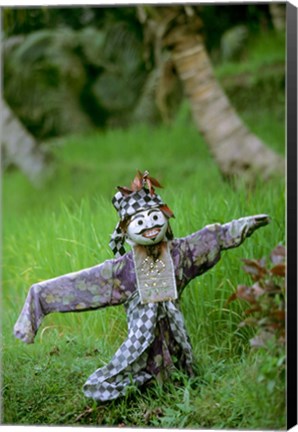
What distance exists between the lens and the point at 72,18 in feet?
23.6

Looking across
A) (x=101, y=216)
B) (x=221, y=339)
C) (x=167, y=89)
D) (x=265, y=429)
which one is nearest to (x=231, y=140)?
(x=167, y=89)

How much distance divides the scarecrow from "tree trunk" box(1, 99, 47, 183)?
11.5 ft

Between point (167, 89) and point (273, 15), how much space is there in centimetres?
80

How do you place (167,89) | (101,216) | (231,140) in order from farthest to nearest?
(167,89) < (231,140) < (101,216)

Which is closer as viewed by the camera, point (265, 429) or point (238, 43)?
point (265, 429)

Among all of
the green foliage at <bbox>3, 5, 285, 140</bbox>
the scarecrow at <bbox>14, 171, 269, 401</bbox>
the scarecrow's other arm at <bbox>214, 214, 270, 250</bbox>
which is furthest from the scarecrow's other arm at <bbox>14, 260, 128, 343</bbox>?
the green foliage at <bbox>3, 5, 285, 140</bbox>

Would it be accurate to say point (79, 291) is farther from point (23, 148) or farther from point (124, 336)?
point (23, 148)

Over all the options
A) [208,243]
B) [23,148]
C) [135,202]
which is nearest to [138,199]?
[135,202]

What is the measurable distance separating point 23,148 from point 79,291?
12.1 feet

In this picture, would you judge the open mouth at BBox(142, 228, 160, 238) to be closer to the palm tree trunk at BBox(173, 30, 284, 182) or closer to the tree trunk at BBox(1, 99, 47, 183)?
the palm tree trunk at BBox(173, 30, 284, 182)

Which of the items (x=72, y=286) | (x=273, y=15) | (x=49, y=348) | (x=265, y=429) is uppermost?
(x=273, y=15)

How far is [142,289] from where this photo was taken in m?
3.65

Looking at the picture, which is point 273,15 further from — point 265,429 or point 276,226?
point 265,429

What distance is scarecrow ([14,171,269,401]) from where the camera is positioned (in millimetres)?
3629
